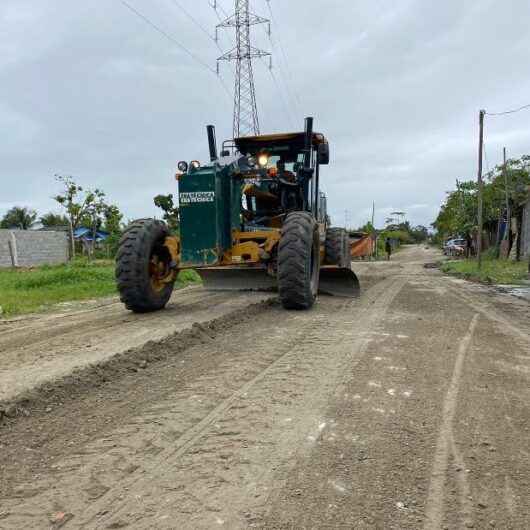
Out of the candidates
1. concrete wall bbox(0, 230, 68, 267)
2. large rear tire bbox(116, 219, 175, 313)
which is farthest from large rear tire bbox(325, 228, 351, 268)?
concrete wall bbox(0, 230, 68, 267)

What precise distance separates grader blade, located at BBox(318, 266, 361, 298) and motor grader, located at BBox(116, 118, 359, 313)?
0.02 metres

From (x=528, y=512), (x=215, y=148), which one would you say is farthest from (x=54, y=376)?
(x=215, y=148)

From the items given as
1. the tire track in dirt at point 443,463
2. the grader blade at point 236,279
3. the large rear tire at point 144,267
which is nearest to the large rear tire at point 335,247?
the grader blade at point 236,279

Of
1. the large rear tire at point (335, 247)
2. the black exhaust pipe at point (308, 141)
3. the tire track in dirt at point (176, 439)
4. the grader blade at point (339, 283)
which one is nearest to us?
the tire track in dirt at point (176, 439)

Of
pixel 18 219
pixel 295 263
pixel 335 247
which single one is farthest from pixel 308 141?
pixel 18 219

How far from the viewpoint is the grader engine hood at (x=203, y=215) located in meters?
7.59

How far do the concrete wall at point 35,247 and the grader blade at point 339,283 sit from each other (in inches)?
798

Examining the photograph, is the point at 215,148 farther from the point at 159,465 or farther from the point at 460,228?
the point at 460,228

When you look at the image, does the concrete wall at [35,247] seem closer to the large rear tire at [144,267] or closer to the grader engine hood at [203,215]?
the large rear tire at [144,267]

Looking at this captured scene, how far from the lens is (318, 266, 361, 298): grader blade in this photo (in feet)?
30.9

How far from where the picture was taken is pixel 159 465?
2711 mm

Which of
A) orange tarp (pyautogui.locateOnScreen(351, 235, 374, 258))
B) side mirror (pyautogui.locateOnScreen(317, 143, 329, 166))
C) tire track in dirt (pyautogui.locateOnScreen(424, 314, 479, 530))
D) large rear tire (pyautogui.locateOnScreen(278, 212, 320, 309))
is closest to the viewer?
tire track in dirt (pyautogui.locateOnScreen(424, 314, 479, 530))

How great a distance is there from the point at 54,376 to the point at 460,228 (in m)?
32.6

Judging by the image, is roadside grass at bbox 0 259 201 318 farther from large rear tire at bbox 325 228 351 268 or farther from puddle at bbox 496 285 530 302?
puddle at bbox 496 285 530 302
